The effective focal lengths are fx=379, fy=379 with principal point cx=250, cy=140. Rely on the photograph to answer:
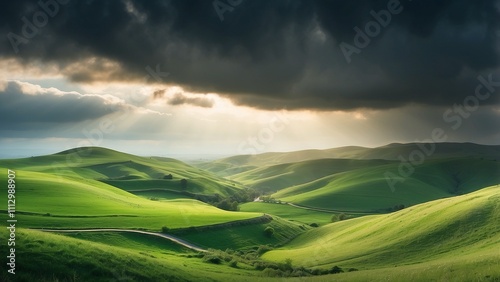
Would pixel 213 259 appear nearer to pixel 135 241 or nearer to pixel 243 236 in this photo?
pixel 135 241

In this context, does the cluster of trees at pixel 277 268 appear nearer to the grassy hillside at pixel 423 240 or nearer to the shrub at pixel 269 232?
the grassy hillside at pixel 423 240

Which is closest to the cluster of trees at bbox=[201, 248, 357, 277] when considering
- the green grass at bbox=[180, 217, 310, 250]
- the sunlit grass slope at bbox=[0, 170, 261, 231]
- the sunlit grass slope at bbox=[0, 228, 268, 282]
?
the sunlit grass slope at bbox=[0, 228, 268, 282]

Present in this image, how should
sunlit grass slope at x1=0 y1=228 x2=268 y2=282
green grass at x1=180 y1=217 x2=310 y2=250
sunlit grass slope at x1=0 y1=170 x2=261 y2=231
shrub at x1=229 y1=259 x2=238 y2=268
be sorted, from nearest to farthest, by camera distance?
sunlit grass slope at x1=0 y1=228 x2=268 y2=282
shrub at x1=229 y1=259 x2=238 y2=268
sunlit grass slope at x1=0 y1=170 x2=261 y2=231
green grass at x1=180 y1=217 x2=310 y2=250

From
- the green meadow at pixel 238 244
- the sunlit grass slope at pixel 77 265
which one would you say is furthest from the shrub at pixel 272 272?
the sunlit grass slope at pixel 77 265

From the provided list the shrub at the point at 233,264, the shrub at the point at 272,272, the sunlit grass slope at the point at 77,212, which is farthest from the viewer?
the sunlit grass slope at the point at 77,212

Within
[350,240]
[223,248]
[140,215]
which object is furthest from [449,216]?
[140,215]

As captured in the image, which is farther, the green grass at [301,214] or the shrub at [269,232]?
the green grass at [301,214]

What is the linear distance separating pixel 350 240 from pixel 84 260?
64117 millimetres

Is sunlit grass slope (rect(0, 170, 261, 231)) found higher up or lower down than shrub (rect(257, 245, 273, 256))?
higher up

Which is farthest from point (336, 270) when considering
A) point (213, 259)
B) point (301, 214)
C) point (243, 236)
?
point (301, 214)

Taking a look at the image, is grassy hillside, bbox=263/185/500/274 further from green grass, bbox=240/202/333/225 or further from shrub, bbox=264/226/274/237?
green grass, bbox=240/202/333/225

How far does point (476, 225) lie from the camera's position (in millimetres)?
63281

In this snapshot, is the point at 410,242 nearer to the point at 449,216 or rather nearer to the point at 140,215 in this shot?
the point at 449,216

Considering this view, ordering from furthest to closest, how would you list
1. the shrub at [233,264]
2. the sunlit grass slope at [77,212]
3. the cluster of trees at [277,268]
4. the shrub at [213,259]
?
1. the sunlit grass slope at [77,212]
2. the shrub at [213,259]
3. the shrub at [233,264]
4. the cluster of trees at [277,268]
